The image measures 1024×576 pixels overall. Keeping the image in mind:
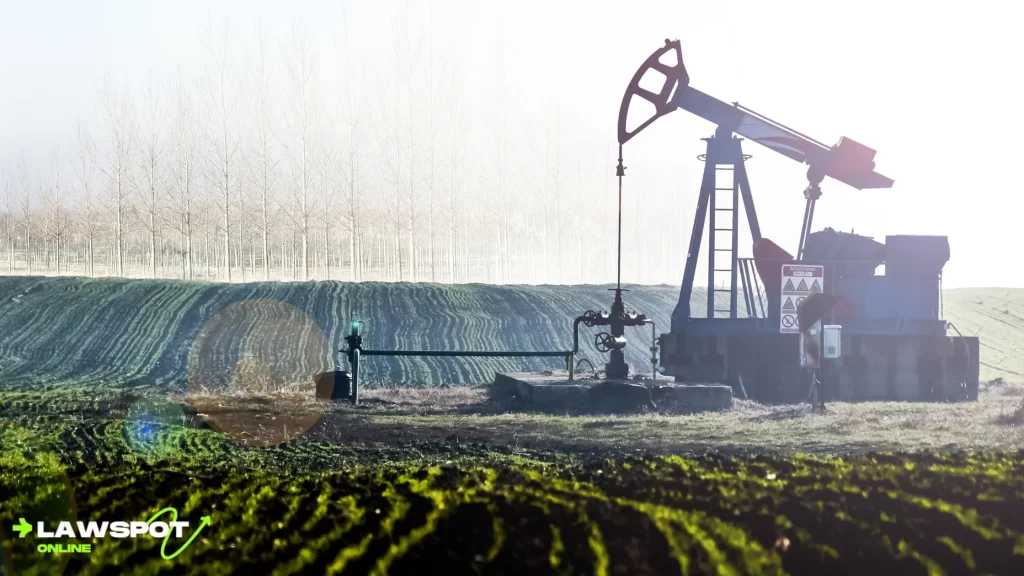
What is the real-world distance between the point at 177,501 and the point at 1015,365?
3227 cm

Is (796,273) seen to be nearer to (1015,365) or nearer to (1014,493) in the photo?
(1014,493)

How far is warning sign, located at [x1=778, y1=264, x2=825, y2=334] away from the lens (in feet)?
58.7

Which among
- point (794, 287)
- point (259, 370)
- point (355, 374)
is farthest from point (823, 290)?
point (259, 370)

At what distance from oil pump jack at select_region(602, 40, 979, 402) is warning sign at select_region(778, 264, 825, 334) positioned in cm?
205

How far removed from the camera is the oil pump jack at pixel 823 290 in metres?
20.2

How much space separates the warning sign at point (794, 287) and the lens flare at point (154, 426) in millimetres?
9947

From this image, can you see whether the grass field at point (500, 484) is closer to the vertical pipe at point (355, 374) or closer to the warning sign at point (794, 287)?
the vertical pipe at point (355, 374)

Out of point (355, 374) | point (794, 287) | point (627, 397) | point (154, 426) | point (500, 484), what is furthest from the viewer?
point (355, 374)

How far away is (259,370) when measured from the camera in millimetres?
25984

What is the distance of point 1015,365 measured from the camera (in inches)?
1310

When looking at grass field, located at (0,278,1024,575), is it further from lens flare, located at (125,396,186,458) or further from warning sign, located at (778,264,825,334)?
warning sign, located at (778,264,825,334)

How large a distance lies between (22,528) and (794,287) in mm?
14251

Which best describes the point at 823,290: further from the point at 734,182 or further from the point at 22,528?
the point at 22,528

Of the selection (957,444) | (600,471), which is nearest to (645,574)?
(600,471)
